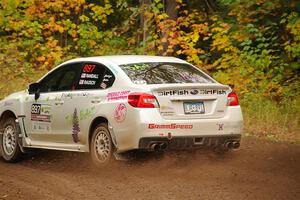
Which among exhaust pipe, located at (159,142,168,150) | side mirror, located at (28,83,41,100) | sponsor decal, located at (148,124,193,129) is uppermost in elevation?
side mirror, located at (28,83,41,100)

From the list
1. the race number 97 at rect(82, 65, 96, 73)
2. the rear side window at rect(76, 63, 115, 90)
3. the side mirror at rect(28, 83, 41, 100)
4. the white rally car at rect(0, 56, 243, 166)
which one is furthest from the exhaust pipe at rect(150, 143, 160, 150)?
the side mirror at rect(28, 83, 41, 100)

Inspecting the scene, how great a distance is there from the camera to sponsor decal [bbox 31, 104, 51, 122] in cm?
968

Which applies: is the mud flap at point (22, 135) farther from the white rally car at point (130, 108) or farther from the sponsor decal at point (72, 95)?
the sponsor decal at point (72, 95)

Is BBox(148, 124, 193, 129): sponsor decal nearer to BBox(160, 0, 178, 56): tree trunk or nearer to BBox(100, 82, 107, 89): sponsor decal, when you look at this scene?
BBox(100, 82, 107, 89): sponsor decal

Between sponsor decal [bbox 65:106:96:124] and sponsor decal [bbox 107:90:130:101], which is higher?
sponsor decal [bbox 107:90:130:101]

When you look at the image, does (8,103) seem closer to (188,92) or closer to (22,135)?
(22,135)

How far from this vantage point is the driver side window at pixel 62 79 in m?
9.49

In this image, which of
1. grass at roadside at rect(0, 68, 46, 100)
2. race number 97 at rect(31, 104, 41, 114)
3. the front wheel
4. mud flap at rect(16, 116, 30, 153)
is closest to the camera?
the front wheel

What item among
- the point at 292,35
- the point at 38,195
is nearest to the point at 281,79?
the point at 292,35

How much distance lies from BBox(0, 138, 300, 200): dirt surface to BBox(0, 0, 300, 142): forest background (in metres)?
3.07

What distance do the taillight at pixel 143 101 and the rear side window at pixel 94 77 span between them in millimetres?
695

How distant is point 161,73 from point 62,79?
1783 mm

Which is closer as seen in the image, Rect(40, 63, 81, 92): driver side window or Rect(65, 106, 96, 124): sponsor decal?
Rect(65, 106, 96, 124): sponsor decal

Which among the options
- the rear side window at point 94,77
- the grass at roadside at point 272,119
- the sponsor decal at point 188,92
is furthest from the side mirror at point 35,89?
the grass at roadside at point 272,119
